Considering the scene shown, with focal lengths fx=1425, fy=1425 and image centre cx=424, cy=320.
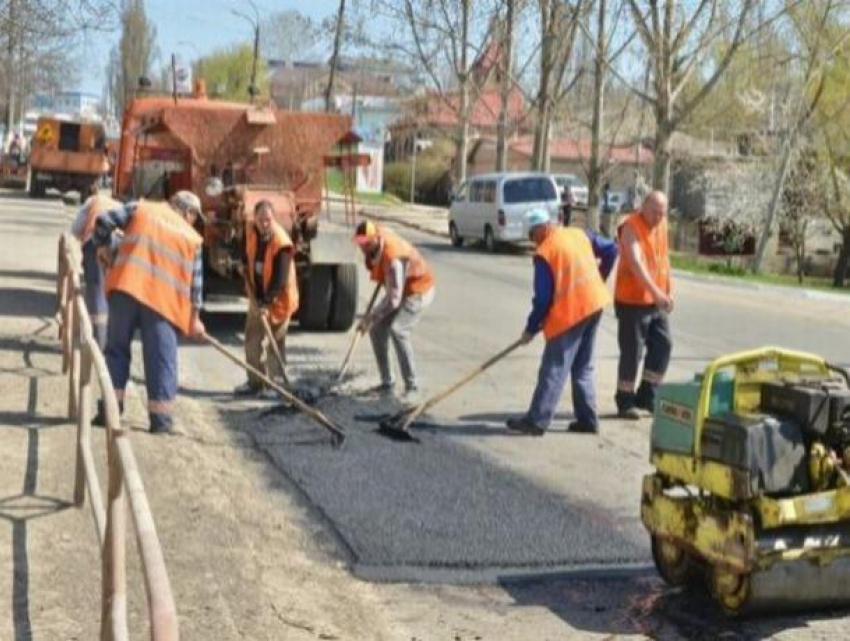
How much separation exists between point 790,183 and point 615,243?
2995 centimetres

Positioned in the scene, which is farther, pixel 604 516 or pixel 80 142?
pixel 80 142

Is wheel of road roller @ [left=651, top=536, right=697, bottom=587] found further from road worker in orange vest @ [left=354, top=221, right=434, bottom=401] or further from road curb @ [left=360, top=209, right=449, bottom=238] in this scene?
road curb @ [left=360, top=209, right=449, bottom=238]

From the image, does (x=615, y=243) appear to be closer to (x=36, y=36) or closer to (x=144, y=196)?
(x=144, y=196)

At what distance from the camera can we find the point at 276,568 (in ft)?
20.1

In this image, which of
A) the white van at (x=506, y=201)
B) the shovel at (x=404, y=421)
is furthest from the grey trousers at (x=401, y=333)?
the white van at (x=506, y=201)

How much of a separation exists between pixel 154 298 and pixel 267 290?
2.11 m

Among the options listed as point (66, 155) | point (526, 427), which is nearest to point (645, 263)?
point (526, 427)

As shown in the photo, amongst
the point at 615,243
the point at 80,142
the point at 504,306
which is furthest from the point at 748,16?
the point at 80,142

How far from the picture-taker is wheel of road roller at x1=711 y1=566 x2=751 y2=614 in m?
5.33

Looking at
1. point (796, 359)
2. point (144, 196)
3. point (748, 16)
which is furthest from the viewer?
point (748, 16)

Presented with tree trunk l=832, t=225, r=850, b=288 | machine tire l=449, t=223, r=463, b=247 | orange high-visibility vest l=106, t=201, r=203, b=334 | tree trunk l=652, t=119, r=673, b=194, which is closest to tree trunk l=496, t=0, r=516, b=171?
machine tire l=449, t=223, r=463, b=247

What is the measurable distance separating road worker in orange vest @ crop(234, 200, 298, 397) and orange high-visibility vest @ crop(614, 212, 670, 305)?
2.48 m

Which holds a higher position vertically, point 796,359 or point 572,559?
point 796,359

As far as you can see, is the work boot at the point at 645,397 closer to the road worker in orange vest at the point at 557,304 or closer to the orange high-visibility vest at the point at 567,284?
the road worker in orange vest at the point at 557,304
